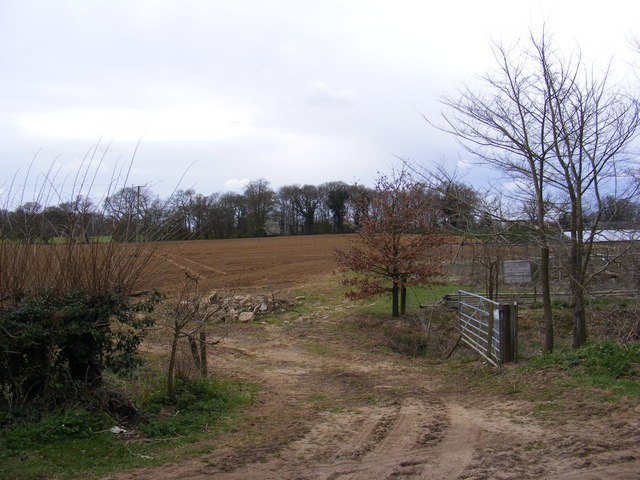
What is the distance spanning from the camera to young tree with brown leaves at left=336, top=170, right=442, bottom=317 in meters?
18.3

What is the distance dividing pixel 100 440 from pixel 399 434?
341cm

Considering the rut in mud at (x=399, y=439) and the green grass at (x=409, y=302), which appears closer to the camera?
the rut in mud at (x=399, y=439)

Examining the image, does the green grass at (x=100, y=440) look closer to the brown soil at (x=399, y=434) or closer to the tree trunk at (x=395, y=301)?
the brown soil at (x=399, y=434)

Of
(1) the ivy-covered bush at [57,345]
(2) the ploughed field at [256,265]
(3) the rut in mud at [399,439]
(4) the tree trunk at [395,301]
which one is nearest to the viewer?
(3) the rut in mud at [399,439]

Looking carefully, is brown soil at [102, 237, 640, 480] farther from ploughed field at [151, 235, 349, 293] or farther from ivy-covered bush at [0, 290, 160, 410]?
ploughed field at [151, 235, 349, 293]

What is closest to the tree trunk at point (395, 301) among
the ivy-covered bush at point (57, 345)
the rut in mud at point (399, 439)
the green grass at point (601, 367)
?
the rut in mud at point (399, 439)

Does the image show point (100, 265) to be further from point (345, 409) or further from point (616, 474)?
point (616, 474)

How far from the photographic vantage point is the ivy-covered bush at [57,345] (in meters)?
6.43

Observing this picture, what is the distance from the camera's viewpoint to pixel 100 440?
591 centimetres

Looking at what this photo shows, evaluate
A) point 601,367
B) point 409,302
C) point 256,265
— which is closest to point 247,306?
point 409,302

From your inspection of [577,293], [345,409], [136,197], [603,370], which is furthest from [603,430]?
[136,197]

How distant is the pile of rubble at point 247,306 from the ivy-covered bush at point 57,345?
413 inches

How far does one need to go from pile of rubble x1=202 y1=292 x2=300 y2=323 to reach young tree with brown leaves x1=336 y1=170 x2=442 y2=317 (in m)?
2.97

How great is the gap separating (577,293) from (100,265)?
8808 millimetres
